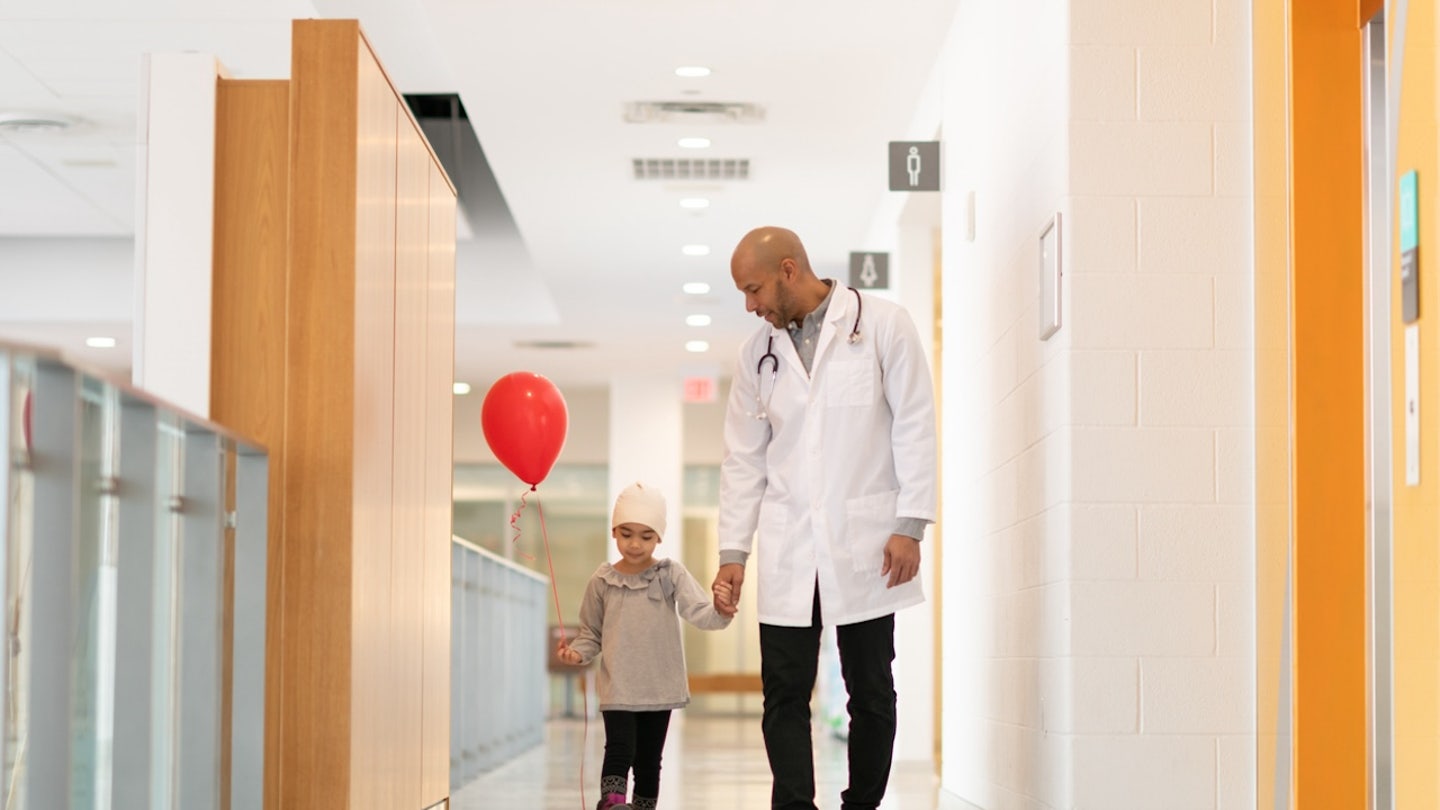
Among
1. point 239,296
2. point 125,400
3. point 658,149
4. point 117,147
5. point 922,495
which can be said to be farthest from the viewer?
point 117,147

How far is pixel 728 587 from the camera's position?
13.1 feet

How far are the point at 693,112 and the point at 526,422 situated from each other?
109 inches

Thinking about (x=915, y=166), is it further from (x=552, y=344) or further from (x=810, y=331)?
(x=552, y=344)

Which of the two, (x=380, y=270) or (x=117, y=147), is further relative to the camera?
(x=117, y=147)

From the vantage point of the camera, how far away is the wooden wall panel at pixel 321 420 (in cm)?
341

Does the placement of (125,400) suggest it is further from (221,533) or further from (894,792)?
(894,792)

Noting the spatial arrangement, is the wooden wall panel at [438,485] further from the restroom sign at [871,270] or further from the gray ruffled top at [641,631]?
the restroom sign at [871,270]

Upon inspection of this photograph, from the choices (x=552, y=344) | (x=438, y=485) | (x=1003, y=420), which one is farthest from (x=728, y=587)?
(x=552, y=344)

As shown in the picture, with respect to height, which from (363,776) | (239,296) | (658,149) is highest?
(658,149)

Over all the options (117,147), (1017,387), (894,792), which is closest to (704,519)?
(117,147)

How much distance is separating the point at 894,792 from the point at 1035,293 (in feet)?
8.31

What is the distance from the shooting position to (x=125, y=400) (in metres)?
2.66

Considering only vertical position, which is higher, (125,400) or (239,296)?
(239,296)

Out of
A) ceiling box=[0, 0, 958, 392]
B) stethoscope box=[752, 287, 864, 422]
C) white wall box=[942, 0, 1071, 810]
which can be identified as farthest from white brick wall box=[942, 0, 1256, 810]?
ceiling box=[0, 0, 958, 392]
